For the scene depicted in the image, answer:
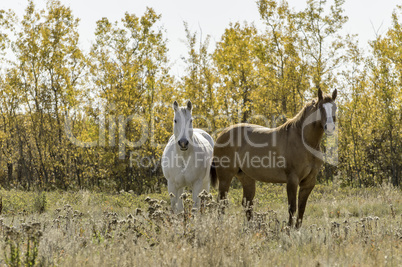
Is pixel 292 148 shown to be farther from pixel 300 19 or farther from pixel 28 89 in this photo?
pixel 28 89

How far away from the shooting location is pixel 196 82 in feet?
45.2

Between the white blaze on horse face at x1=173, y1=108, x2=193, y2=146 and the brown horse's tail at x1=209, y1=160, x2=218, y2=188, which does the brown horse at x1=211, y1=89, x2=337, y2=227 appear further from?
the white blaze on horse face at x1=173, y1=108, x2=193, y2=146

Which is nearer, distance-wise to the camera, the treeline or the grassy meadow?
the grassy meadow

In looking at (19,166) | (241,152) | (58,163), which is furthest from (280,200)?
(19,166)

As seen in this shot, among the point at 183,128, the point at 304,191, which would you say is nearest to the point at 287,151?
the point at 304,191

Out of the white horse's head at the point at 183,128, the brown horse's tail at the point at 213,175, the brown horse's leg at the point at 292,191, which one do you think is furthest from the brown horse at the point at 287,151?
the white horse's head at the point at 183,128

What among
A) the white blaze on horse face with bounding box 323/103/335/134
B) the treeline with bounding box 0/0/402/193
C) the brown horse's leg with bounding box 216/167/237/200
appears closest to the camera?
the white blaze on horse face with bounding box 323/103/335/134

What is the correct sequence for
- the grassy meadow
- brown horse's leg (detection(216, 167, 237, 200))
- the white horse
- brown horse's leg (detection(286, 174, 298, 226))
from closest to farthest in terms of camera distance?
the grassy meadow, brown horse's leg (detection(286, 174, 298, 226)), the white horse, brown horse's leg (detection(216, 167, 237, 200))

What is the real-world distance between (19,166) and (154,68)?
497 inches

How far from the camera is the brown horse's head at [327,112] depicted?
5.61 m

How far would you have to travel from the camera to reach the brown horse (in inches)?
241

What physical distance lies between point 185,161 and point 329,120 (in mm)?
2582

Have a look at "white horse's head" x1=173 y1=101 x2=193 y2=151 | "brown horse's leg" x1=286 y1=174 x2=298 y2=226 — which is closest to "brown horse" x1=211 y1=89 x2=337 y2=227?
"brown horse's leg" x1=286 y1=174 x2=298 y2=226

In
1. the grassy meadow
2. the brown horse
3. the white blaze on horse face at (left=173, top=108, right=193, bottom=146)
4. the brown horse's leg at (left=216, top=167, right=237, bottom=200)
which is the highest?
the white blaze on horse face at (left=173, top=108, right=193, bottom=146)
